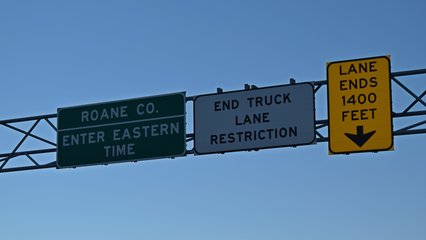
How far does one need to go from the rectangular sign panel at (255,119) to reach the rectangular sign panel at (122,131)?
67cm

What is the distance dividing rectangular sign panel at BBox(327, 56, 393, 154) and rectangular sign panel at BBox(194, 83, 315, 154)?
2.80 feet

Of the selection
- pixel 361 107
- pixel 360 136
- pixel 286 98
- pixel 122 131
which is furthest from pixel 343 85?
pixel 122 131

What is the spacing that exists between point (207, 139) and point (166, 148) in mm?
1161

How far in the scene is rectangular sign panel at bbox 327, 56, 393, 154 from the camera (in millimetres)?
22859

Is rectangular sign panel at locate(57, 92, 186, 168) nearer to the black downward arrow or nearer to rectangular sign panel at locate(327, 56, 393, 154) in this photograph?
rectangular sign panel at locate(327, 56, 393, 154)

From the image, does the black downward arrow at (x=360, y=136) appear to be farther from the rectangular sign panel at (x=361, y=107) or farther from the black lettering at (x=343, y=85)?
the black lettering at (x=343, y=85)

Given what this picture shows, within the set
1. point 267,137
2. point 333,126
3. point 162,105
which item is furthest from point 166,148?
point 333,126

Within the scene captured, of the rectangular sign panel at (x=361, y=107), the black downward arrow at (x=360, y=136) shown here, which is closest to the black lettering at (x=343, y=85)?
the rectangular sign panel at (x=361, y=107)

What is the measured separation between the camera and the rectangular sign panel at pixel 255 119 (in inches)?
950

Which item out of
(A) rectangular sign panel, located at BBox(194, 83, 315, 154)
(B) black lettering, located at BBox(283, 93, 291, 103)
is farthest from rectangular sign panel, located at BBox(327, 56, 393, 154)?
(B) black lettering, located at BBox(283, 93, 291, 103)

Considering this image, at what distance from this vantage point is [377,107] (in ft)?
75.2

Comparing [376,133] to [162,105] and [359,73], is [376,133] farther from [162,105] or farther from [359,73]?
[162,105]

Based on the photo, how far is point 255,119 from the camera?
24.6 m

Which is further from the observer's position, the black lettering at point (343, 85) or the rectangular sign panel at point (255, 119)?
the rectangular sign panel at point (255, 119)
